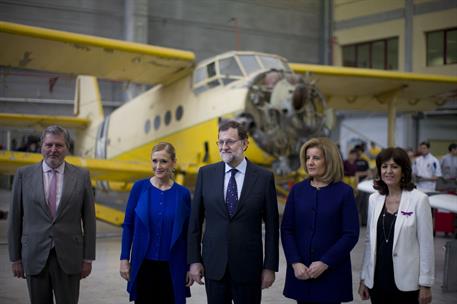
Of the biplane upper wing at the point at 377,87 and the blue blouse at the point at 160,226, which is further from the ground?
the biplane upper wing at the point at 377,87

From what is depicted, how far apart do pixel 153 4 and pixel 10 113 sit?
5.12 meters

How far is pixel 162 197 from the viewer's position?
12.8 feet

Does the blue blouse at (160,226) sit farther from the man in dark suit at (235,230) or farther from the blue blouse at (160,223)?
the man in dark suit at (235,230)

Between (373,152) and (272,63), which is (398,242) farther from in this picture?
(373,152)

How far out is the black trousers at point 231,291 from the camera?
354 cm

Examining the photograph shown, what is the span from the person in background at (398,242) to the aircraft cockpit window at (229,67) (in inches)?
268

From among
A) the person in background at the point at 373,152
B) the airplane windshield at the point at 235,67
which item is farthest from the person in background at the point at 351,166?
the person in background at the point at 373,152

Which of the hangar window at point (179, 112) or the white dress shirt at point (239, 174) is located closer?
the white dress shirt at point (239, 174)

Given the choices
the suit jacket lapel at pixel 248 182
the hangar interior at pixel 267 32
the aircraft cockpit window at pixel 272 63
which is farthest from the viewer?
the hangar interior at pixel 267 32

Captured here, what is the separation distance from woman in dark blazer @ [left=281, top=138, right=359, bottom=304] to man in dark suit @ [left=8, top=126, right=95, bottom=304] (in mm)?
1374

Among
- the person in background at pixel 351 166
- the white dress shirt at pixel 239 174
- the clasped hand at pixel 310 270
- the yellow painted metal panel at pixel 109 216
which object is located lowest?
the yellow painted metal panel at pixel 109 216

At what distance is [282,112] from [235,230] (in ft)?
20.3

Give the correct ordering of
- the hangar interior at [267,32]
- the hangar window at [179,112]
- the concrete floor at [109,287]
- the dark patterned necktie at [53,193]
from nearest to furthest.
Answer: the dark patterned necktie at [53,193]
the concrete floor at [109,287]
the hangar interior at [267,32]
the hangar window at [179,112]

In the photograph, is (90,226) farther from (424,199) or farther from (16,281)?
(16,281)
